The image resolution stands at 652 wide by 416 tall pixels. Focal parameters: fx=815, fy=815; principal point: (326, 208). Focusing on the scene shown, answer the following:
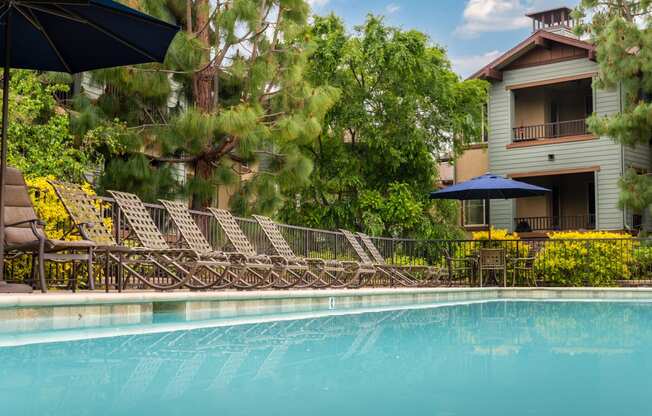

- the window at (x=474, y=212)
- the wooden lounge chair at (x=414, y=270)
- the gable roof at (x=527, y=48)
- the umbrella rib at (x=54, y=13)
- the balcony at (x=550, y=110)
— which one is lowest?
the wooden lounge chair at (x=414, y=270)

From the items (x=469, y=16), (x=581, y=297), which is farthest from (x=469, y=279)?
(x=469, y=16)

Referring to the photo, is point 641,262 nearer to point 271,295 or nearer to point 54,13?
point 271,295

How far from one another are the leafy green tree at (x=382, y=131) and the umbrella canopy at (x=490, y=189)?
2.97 meters

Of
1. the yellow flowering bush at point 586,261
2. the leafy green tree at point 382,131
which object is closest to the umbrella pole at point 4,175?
the yellow flowering bush at point 586,261

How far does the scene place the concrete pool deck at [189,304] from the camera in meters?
5.79

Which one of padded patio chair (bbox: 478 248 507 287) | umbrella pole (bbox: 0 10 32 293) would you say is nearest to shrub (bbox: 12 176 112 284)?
umbrella pole (bbox: 0 10 32 293)

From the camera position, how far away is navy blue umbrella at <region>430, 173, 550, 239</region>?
1592 cm

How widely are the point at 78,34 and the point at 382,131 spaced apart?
13.8 m

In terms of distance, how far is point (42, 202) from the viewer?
28.7 ft

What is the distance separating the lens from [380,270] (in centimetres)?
1408

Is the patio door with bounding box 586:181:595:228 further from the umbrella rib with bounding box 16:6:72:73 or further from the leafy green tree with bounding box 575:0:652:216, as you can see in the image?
the umbrella rib with bounding box 16:6:72:73

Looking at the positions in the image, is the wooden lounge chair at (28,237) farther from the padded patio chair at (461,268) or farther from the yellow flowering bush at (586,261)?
the yellow flowering bush at (586,261)

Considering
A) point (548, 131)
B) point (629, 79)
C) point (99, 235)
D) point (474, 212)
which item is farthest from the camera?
point (474, 212)

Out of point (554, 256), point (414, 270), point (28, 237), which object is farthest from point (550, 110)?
point (28, 237)
